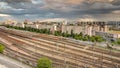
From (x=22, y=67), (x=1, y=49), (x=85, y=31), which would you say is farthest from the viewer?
(x=85, y=31)

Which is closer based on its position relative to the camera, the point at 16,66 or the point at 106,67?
the point at 16,66

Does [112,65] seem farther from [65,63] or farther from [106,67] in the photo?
[65,63]

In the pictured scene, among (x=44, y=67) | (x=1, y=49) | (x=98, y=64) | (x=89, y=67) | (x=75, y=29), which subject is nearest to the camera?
(x=44, y=67)

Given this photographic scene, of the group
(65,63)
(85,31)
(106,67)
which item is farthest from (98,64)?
(85,31)

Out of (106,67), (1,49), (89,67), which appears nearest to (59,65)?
(89,67)

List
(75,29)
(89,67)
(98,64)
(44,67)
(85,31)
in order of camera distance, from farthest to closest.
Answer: (75,29) < (85,31) < (98,64) < (89,67) < (44,67)

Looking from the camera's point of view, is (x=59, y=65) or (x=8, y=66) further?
(x=59, y=65)

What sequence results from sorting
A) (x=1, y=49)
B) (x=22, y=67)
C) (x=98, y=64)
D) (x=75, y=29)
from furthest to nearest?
(x=75, y=29)
(x=1, y=49)
(x=98, y=64)
(x=22, y=67)

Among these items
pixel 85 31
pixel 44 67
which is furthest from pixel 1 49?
pixel 85 31

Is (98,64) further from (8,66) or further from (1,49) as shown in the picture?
(1,49)
